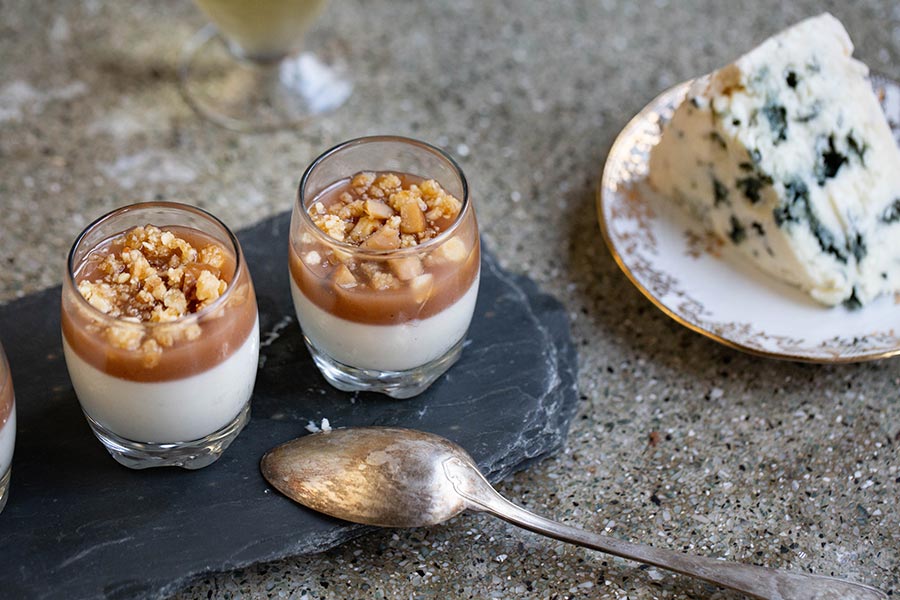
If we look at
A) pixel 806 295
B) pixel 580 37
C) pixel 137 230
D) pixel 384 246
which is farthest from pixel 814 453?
pixel 580 37

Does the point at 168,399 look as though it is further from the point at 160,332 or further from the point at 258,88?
the point at 258,88

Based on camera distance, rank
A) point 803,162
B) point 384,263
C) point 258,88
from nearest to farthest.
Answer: point 384,263
point 803,162
point 258,88

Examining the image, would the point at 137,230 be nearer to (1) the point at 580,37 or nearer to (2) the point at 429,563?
(2) the point at 429,563

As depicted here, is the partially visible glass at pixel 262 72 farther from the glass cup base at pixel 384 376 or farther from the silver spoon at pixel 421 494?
the silver spoon at pixel 421 494

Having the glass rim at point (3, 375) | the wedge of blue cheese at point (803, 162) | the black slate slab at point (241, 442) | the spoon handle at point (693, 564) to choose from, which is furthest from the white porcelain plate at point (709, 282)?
the glass rim at point (3, 375)

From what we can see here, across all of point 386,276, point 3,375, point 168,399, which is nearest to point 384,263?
point 386,276

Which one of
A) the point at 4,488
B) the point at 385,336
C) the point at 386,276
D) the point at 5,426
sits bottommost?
the point at 4,488
